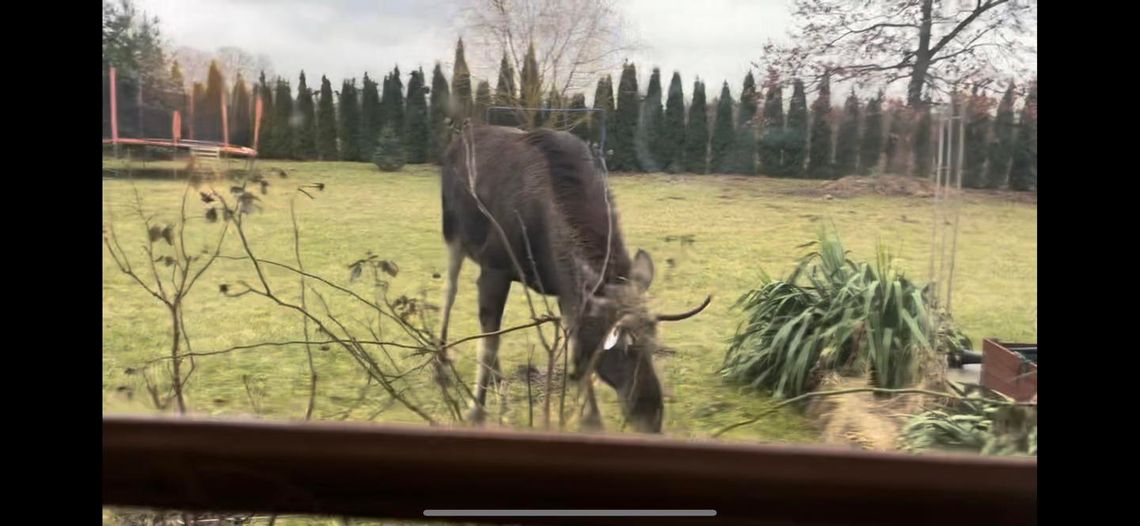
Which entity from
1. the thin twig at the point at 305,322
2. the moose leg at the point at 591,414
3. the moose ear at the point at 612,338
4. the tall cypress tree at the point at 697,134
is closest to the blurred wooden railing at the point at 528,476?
the moose leg at the point at 591,414

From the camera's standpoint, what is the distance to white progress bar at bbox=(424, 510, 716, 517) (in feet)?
2.13

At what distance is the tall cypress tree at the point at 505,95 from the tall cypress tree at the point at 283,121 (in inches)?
23.5

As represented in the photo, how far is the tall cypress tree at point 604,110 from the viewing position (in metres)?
2.37

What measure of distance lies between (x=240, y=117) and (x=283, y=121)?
117 mm

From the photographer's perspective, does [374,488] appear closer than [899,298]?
Yes

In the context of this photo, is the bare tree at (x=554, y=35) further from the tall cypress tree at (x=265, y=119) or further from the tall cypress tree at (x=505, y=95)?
the tall cypress tree at (x=265, y=119)

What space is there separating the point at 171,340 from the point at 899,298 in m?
2.21

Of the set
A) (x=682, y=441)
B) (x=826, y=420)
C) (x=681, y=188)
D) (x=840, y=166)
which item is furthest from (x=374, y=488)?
(x=840, y=166)

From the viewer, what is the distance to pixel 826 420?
1.99m

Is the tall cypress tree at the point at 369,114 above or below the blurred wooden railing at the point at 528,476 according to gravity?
above

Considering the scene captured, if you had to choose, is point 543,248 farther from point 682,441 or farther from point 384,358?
point 682,441

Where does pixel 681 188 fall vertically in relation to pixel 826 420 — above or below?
above

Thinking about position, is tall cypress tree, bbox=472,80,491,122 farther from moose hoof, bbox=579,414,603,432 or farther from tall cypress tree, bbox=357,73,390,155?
moose hoof, bbox=579,414,603,432

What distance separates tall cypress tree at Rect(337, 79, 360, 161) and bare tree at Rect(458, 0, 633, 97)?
43 cm
